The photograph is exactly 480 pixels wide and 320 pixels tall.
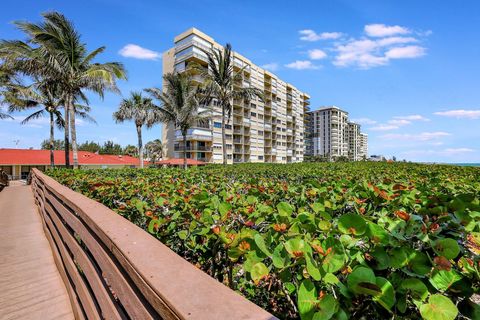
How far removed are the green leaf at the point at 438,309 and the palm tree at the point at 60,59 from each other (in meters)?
18.0

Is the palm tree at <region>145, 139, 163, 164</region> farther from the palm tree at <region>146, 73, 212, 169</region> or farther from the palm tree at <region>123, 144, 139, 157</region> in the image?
the palm tree at <region>123, 144, 139, 157</region>

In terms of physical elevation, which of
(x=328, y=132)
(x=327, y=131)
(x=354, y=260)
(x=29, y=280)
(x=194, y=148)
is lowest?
(x=29, y=280)

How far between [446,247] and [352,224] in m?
0.28

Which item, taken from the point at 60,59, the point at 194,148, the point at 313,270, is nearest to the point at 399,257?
the point at 313,270

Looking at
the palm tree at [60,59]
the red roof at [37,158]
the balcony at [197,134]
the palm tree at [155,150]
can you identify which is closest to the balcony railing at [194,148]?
the balcony at [197,134]

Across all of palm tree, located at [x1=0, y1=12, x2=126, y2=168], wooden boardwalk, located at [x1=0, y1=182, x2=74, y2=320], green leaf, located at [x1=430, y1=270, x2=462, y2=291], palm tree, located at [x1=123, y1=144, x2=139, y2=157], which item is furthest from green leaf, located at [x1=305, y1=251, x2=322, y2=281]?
palm tree, located at [x1=123, y1=144, x2=139, y2=157]

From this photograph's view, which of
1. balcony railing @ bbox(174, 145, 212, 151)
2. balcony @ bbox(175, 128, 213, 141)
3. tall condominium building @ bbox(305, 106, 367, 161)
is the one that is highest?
tall condominium building @ bbox(305, 106, 367, 161)

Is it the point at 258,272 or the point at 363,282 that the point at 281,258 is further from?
the point at 363,282

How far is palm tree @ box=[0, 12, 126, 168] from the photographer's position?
15.7 meters

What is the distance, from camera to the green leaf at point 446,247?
83 cm

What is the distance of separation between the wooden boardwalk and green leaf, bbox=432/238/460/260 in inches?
128

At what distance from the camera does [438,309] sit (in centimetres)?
70

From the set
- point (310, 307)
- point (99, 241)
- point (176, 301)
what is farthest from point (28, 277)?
point (310, 307)

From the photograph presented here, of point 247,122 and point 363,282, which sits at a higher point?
point 247,122
